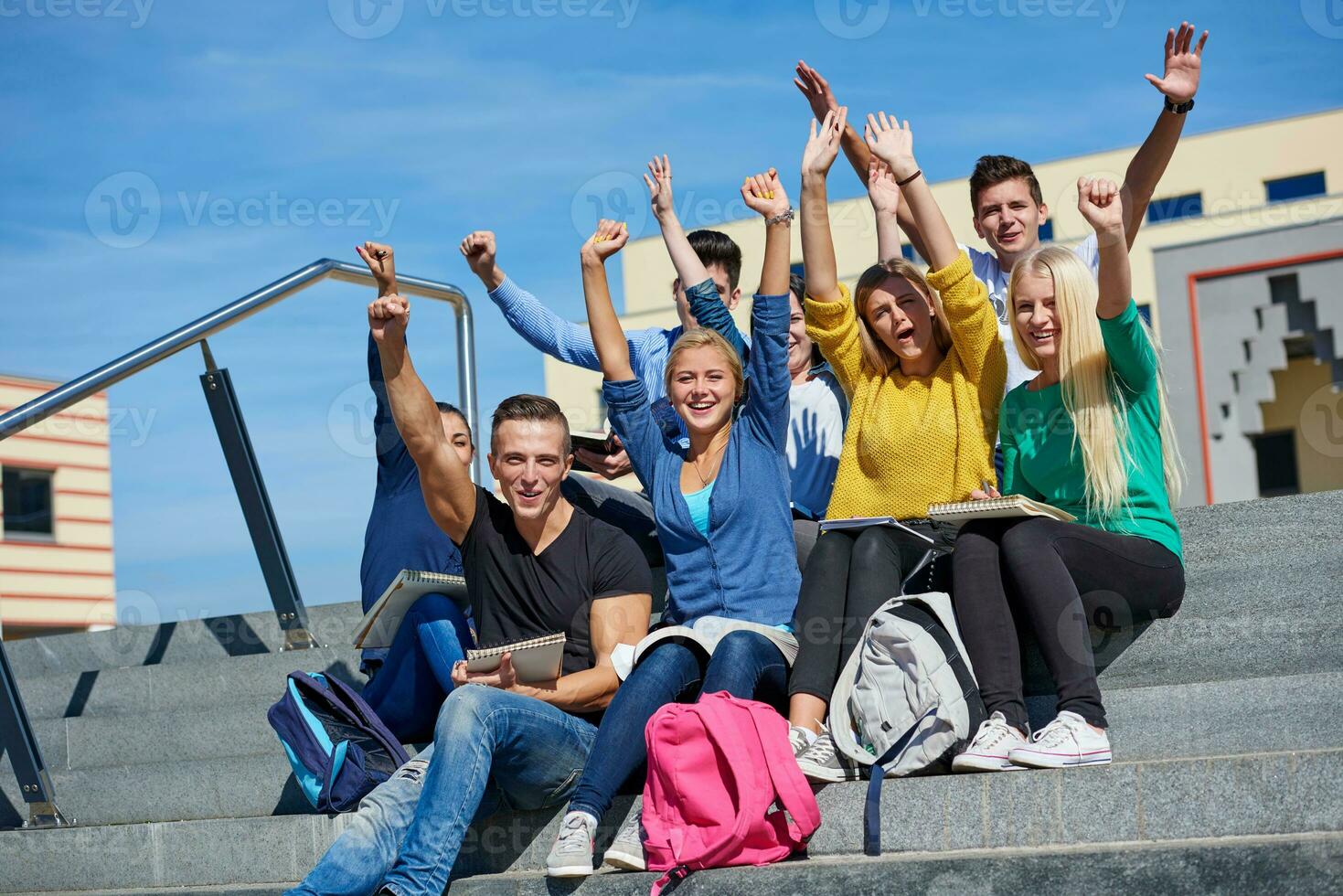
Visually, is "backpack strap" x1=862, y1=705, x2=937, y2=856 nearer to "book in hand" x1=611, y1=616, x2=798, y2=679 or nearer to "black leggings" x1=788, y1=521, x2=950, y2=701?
"black leggings" x1=788, y1=521, x2=950, y2=701

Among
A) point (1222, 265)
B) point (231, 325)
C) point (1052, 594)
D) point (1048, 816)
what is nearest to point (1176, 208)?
point (1222, 265)

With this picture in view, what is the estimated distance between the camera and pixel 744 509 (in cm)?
354

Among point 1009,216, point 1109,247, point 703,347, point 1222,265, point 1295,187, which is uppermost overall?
point 1295,187

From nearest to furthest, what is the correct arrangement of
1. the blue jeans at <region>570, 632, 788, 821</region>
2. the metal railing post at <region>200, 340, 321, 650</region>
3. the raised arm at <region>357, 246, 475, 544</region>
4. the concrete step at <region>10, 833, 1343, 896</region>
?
1. the concrete step at <region>10, 833, 1343, 896</region>
2. the blue jeans at <region>570, 632, 788, 821</region>
3. the raised arm at <region>357, 246, 475, 544</region>
4. the metal railing post at <region>200, 340, 321, 650</region>

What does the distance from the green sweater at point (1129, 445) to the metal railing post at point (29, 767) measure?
302 centimetres

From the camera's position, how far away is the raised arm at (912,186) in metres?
3.75

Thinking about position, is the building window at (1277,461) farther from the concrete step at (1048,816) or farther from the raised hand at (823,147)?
the concrete step at (1048,816)

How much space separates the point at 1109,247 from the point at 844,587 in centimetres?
106

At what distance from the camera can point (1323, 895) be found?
2.24 metres

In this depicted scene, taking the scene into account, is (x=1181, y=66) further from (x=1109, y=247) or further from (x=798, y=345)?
(x=798, y=345)

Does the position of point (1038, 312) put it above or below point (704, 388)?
above

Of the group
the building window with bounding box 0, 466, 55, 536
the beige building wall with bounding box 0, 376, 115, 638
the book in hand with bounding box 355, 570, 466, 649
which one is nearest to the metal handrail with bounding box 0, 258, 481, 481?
the book in hand with bounding box 355, 570, 466, 649

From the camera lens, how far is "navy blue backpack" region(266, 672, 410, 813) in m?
3.44

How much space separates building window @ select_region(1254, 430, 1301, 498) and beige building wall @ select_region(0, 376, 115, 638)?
18839 millimetres
